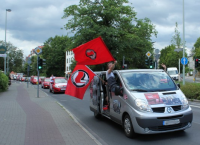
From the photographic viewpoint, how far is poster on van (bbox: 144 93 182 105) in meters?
5.62

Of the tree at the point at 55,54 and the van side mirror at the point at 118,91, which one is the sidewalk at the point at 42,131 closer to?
the van side mirror at the point at 118,91

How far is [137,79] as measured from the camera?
651cm

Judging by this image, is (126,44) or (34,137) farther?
(126,44)

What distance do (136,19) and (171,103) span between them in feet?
107

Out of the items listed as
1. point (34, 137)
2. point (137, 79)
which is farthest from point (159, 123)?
point (34, 137)

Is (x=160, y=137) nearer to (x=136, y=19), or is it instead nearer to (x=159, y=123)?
(x=159, y=123)

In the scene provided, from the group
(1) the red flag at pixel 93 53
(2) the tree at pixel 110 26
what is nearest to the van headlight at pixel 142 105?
(1) the red flag at pixel 93 53

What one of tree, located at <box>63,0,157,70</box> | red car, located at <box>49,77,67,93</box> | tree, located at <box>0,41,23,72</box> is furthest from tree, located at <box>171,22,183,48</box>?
tree, located at <box>0,41,23,72</box>

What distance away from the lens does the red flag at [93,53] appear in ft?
26.0

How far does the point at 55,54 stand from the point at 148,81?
7568 centimetres

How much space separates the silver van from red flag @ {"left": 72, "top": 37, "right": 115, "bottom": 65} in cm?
108

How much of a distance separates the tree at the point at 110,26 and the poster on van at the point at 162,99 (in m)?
25.8

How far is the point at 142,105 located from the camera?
5.56 m

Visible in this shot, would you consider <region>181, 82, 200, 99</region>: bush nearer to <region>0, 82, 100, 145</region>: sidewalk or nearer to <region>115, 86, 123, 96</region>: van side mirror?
<region>0, 82, 100, 145</region>: sidewalk
